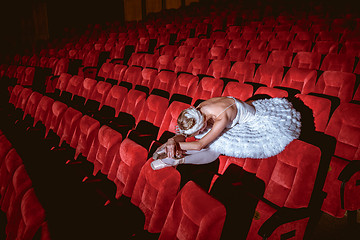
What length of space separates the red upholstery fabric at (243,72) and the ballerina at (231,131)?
0.52 m

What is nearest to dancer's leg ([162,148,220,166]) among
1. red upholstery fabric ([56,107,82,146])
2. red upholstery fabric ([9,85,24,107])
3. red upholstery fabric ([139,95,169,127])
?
red upholstery fabric ([139,95,169,127])

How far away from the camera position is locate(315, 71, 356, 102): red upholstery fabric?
1.06m

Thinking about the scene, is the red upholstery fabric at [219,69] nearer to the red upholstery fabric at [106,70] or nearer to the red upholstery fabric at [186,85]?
the red upholstery fabric at [186,85]

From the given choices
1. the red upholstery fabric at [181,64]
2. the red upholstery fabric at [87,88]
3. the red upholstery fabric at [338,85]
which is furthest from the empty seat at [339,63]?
the red upholstery fabric at [87,88]

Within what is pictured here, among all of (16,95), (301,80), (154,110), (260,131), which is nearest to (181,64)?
(154,110)

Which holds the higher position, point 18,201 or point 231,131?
point 231,131

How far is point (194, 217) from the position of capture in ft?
1.50

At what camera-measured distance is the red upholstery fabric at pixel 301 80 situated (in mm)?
1160

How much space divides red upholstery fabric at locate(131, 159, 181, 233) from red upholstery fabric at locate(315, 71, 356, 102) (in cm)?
92

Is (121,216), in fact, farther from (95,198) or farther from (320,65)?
(320,65)

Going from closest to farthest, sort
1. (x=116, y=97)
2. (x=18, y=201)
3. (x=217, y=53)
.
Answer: (x=18, y=201)
(x=116, y=97)
(x=217, y=53)

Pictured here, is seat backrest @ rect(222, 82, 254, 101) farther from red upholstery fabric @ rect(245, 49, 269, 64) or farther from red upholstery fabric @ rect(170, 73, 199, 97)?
red upholstery fabric @ rect(245, 49, 269, 64)

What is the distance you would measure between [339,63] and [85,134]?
145 cm

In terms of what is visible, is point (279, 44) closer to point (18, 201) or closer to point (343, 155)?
point (343, 155)
